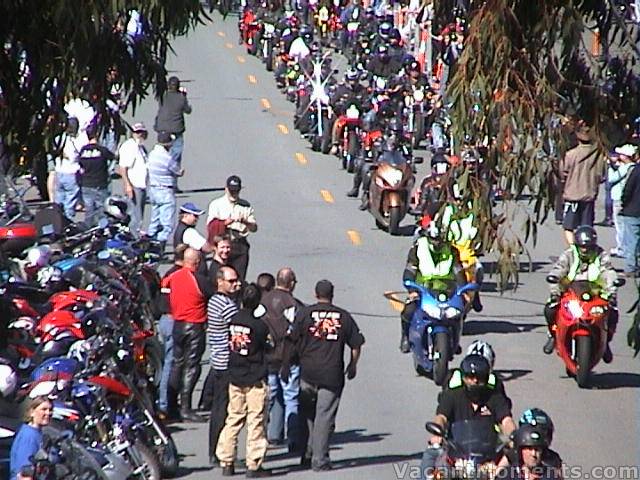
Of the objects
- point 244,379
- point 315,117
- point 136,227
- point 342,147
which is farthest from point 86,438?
point 315,117

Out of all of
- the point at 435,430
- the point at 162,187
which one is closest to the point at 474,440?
the point at 435,430

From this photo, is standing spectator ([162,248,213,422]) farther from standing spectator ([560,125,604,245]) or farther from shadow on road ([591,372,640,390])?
standing spectator ([560,125,604,245])

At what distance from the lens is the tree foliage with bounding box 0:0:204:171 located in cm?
1149

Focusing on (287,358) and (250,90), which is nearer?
(287,358)

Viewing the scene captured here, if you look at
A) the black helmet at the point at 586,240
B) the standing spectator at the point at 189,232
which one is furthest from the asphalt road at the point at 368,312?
the standing spectator at the point at 189,232

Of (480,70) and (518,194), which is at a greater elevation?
(480,70)

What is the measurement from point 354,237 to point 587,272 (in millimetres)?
9015

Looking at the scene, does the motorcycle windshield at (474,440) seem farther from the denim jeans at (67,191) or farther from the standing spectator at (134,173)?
the denim jeans at (67,191)

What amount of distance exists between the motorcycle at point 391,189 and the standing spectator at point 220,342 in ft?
37.6

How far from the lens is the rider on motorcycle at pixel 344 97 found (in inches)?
1326

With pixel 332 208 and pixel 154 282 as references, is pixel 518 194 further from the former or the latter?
pixel 332 208

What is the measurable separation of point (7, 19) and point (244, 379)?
15.1 feet

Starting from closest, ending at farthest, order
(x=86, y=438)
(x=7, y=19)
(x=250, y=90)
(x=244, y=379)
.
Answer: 1. (x=7, y=19)
2. (x=86, y=438)
3. (x=244, y=379)
4. (x=250, y=90)

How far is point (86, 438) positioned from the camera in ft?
44.8
